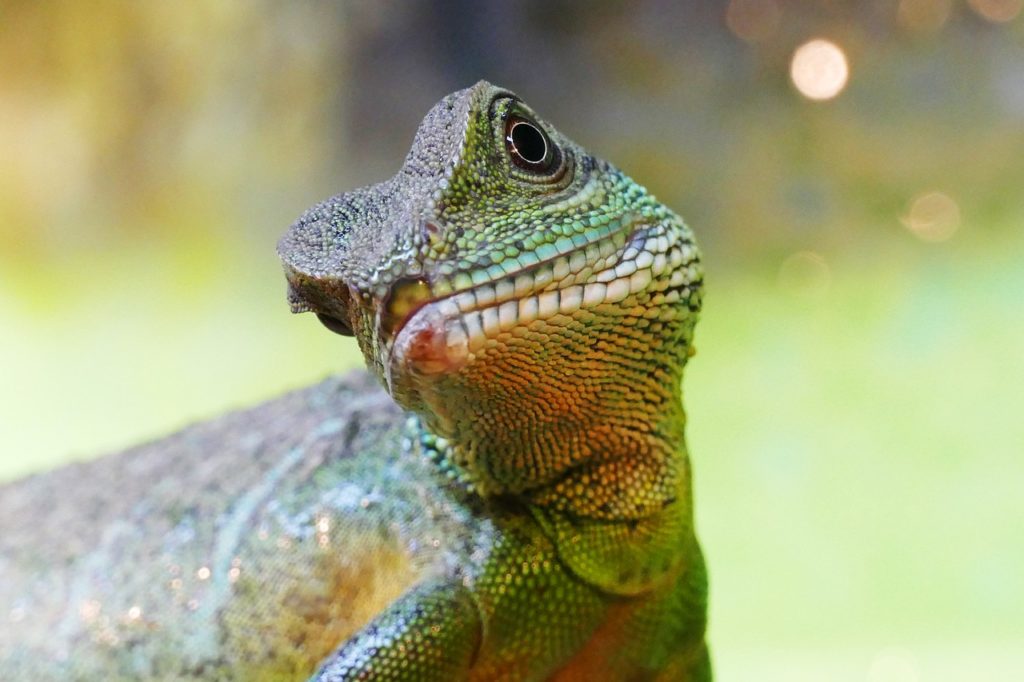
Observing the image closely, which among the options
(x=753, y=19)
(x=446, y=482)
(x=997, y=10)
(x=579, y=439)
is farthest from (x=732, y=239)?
(x=579, y=439)

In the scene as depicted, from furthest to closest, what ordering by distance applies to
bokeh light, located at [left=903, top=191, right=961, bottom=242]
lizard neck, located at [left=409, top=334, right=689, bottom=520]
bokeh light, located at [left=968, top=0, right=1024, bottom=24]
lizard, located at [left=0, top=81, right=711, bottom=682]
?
bokeh light, located at [left=903, top=191, right=961, bottom=242]
bokeh light, located at [left=968, top=0, right=1024, bottom=24]
lizard neck, located at [left=409, top=334, right=689, bottom=520]
lizard, located at [left=0, top=81, right=711, bottom=682]

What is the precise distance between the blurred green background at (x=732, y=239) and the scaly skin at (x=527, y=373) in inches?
66.5

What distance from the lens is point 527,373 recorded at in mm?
1763

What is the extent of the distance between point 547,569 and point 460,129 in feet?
→ 3.07

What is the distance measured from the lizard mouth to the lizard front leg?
1.90 ft

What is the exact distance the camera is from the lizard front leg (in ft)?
6.61

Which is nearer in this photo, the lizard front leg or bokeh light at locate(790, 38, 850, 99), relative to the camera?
the lizard front leg

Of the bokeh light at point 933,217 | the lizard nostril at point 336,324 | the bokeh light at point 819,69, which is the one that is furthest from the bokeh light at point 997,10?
the lizard nostril at point 336,324

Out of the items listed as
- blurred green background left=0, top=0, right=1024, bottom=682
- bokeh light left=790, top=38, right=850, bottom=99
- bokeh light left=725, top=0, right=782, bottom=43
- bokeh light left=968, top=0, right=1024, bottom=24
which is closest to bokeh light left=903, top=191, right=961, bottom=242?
blurred green background left=0, top=0, right=1024, bottom=682

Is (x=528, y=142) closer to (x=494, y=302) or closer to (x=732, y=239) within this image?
(x=494, y=302)

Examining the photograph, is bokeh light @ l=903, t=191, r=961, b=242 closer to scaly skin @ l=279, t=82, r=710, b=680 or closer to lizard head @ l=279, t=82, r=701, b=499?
scaly skin @ l=279, t=82, r=710, b=680

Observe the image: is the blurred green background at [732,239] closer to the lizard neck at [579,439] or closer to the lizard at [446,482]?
the lizard at [446,482]

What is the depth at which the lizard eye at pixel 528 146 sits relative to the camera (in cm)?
187

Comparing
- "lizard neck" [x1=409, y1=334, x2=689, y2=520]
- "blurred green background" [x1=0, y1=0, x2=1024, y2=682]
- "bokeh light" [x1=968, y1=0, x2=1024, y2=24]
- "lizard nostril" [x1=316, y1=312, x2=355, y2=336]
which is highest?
"bokeh light" [x1=968, y1=0, x2=1024, y2=24]
